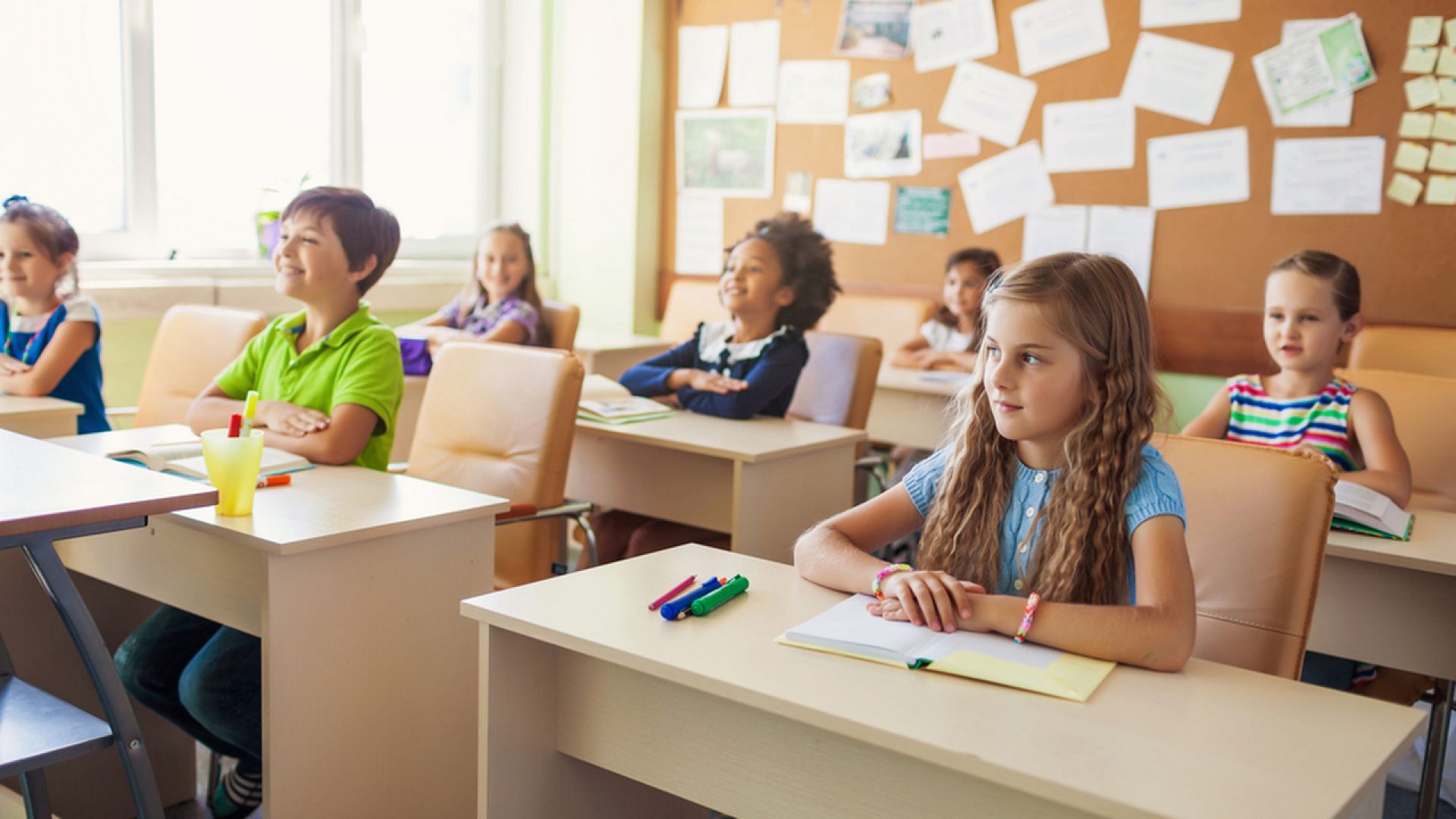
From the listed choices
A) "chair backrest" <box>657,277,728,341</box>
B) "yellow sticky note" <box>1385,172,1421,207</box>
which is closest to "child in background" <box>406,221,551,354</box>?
"chair backrest" <box>657,277,728,341</box>

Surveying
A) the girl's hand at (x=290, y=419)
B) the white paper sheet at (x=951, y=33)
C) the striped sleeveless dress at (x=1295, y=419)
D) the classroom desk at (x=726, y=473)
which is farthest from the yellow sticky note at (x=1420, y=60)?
the girl's hand at (x=290, y=419)

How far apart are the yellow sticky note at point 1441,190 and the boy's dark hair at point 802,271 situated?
72.3 inches

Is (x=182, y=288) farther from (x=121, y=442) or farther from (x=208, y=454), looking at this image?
(x=208, y=454)

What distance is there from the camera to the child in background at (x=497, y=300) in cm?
411

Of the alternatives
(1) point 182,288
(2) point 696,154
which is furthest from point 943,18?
(1) point 182,288

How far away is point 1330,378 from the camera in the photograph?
2.52 metres

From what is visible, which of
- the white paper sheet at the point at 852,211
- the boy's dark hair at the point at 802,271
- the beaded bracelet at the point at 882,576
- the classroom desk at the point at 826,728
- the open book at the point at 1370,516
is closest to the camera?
the classroom desk at the point at 826,728

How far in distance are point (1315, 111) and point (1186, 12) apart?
53 cm

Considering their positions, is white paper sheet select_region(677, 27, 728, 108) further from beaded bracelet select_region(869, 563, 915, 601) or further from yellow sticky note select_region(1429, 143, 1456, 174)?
beaded bracelet select_region(869, 563, 915, 601)

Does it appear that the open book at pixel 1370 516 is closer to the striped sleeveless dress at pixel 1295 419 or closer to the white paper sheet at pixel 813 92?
the striped sleeveless dress at pixel 1295 419

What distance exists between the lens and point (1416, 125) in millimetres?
3611

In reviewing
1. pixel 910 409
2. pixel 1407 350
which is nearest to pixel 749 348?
pixel 910 409

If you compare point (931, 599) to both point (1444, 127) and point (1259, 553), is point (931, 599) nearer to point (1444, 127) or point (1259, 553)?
point (1259, 553)

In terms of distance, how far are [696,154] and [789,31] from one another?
65 centimetres
